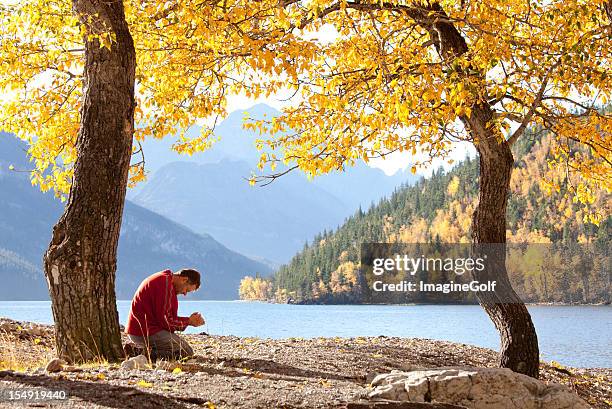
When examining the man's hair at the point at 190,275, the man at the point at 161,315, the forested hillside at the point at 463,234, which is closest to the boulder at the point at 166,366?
the man at the point at 161,315

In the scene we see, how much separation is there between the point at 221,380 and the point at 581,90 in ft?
27.4

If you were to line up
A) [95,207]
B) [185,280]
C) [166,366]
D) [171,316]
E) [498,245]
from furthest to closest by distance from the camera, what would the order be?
[498,245] < [171,316] < [185,280] < [95,207] < [166,366]

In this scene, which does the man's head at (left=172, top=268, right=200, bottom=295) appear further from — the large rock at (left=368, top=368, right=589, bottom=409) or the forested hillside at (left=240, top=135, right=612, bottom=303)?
the forested hillside at (left=240, top=135, right=612, bottom=303)

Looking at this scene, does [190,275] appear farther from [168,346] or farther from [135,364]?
[135,364]

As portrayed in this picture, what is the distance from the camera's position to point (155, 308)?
10.2 meters

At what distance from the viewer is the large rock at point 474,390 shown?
28.0 ft

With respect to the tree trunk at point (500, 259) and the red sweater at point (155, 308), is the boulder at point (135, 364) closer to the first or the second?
the red sweater at point (155, 308)

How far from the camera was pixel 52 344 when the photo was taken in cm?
1430

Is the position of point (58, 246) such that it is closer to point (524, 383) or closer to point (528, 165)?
point (524, 383)

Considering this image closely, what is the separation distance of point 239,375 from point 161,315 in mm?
1683

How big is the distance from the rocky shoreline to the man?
0.45m

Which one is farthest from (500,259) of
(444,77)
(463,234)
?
(463,234)

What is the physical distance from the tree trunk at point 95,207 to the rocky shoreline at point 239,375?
25.0 inches

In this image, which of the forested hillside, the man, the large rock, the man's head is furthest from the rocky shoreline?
the forested hillside
